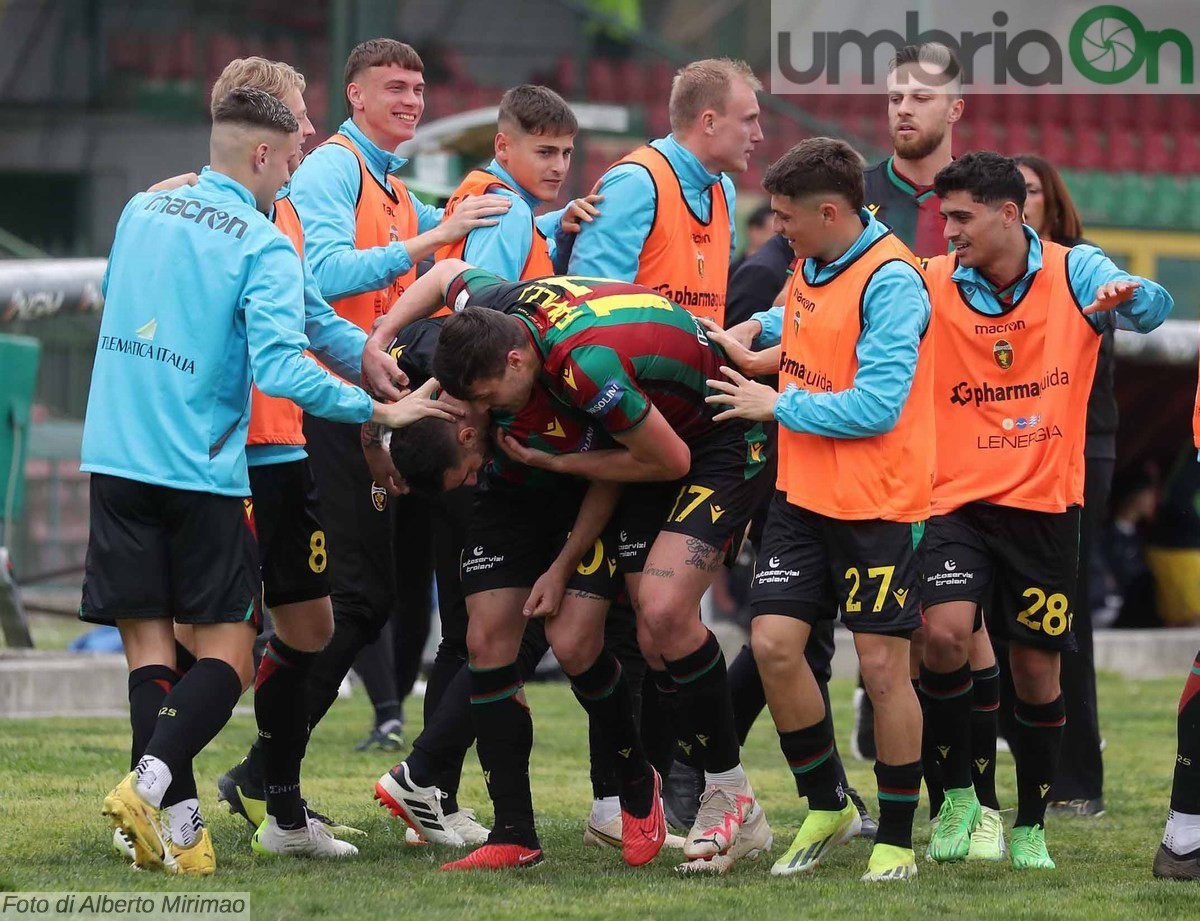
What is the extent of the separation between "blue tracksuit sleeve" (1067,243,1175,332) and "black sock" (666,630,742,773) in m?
1.50

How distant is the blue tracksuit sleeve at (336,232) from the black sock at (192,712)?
1297 millimetres

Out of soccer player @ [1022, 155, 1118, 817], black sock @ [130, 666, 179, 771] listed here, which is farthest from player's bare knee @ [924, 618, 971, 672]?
black sock @ [130, 666, 179, 771]

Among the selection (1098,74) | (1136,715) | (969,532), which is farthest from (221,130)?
(1098,74)

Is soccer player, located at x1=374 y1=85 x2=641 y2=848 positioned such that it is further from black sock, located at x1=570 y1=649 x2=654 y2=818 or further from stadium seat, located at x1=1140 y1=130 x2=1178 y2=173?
stadium seat, located at x1=1140 y1=130 x2=1178 y2=173

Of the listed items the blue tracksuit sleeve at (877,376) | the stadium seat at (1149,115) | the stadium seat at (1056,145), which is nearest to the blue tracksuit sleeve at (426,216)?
the blue tracksuit sleeve at (877,376)

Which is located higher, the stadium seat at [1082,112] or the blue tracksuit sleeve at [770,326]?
the stadium seat at [1082,112]

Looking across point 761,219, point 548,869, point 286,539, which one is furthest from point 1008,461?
point 761,219

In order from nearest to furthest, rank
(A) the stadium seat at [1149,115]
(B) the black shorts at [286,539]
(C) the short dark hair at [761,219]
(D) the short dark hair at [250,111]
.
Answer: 1. (D) the short dark hair at [250,111]
2. (B) the black shorts at [286,539]
3. (C) the short dark hair at [761,219]
4. (A) the stadium seat at [1149,115]

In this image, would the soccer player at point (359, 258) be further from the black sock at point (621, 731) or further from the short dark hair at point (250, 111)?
the black sock at point (621, 731)

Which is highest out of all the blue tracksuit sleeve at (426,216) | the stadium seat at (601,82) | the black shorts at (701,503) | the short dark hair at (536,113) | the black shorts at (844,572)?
the stadium seat at (601,82)

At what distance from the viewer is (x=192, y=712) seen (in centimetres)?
456

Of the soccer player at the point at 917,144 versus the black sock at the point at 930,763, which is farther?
the soccer player at the point at 917,144

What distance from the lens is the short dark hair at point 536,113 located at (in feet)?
18.5

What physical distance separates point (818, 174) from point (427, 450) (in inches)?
51.8
